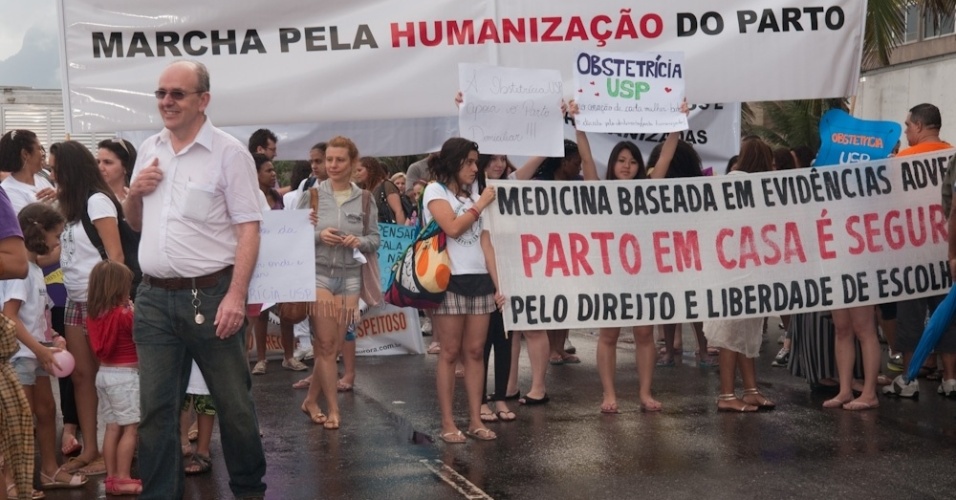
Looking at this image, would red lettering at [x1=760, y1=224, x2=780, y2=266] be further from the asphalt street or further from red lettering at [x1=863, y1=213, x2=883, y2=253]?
the asphalt street

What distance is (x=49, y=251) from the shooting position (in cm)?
638

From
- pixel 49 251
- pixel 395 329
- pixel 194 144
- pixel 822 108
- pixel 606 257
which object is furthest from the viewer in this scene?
pixel 822 108

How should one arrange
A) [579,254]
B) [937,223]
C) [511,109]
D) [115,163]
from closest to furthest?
1. [115,163]
2. [511,109]
3. [579,254]
4. [937,223]

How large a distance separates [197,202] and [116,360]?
4.89 feet

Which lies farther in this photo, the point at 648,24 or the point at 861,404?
the point at 648,24

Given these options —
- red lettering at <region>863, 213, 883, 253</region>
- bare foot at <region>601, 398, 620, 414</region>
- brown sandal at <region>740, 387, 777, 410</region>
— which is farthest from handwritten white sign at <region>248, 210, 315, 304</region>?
red lettering at <region>863, 213, 883, 253</region>

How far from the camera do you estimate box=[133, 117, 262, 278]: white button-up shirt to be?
5402 millimetres

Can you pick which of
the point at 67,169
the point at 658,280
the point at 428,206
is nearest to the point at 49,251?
the point at 67,169

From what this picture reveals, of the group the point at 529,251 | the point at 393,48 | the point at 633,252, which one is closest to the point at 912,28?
the point at 633,252

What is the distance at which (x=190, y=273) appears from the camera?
17.8 ft

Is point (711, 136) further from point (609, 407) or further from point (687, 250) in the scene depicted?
point (609, 407)

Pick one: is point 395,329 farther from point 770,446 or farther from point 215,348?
point 215,348

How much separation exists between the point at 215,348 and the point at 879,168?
5.03 meters

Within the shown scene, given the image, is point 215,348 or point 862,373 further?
point 862,373
